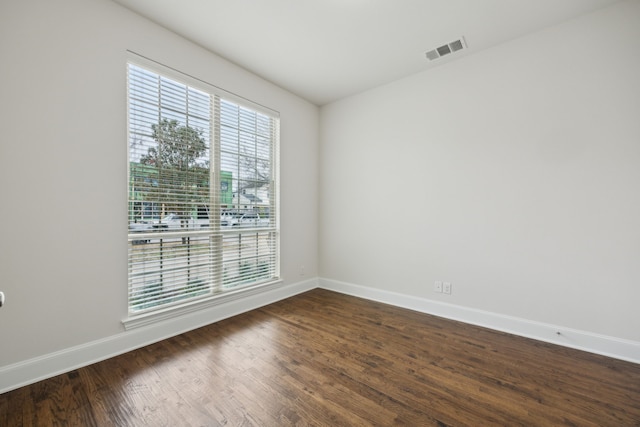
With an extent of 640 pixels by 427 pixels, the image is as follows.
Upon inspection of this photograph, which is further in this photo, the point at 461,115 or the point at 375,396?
the point at 461,115

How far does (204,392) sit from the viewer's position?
1.82 m

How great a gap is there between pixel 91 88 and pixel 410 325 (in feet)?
12.4

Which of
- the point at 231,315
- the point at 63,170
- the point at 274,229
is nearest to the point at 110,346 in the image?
the point at 231,315

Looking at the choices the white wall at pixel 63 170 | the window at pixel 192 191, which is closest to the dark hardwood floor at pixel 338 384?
the white wall at pixel 63 170

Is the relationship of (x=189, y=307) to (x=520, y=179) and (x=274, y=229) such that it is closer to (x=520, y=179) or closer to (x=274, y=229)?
(x=274, y=229)

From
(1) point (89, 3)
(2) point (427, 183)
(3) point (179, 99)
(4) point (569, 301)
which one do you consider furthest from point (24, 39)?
(4) point (569, 301)

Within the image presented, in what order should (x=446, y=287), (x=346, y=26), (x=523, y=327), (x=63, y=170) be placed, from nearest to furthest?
(x=63, y=170) < (x=346, y=26) < (x=523, y=327) < (x=446, y=287)

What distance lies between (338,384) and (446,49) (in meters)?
3.45

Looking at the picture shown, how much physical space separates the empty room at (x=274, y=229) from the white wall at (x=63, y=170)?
0.05ft

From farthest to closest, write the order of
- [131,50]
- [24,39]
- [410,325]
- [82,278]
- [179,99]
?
[410,325]
[179,99]
[131,50]
[82,278]
[24,39]

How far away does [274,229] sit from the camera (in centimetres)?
378

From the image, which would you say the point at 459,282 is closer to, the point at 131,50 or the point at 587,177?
the point at 587,177

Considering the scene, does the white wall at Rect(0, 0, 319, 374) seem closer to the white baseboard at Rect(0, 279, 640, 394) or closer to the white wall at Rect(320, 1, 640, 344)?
the white baseboard at Rect(0, 279, 640, 394)

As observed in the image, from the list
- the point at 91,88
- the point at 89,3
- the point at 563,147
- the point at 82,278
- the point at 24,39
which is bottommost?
the point at 82,278
